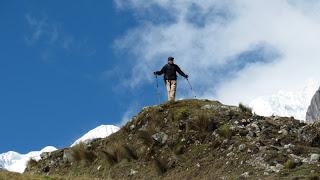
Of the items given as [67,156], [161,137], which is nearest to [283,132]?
[161,137]

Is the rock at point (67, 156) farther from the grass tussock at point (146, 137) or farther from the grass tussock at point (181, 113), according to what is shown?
the grass tussock at point (181, 113)

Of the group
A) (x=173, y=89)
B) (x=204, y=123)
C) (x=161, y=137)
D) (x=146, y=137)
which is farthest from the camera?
(x=173, y=89)

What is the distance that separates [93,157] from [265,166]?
8.65 m

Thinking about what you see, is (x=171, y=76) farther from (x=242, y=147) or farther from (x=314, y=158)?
(x=314, y=158)

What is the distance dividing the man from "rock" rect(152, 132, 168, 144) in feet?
15.3

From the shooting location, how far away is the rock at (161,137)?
29.8m

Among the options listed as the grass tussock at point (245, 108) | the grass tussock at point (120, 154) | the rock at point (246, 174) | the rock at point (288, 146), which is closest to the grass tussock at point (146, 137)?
the grass tussock at point (120, 154)

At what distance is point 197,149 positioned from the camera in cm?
2822

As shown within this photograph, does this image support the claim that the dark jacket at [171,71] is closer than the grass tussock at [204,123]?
No

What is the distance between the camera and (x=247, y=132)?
28625mm

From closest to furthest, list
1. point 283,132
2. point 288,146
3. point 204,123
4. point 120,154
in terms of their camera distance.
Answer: point 288,146
point 283,132
point 204,123
point 120,154

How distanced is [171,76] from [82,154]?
630 cm

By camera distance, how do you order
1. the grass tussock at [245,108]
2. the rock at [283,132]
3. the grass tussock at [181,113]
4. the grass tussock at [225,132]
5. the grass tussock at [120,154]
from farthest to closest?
the grass tussock at [245,108], the grass tussock at [181,113], the grass tussock at [120,154], the rock at [283,132], the grass tussock at [225,132]

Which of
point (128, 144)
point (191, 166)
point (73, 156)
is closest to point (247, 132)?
point (191, 166)
